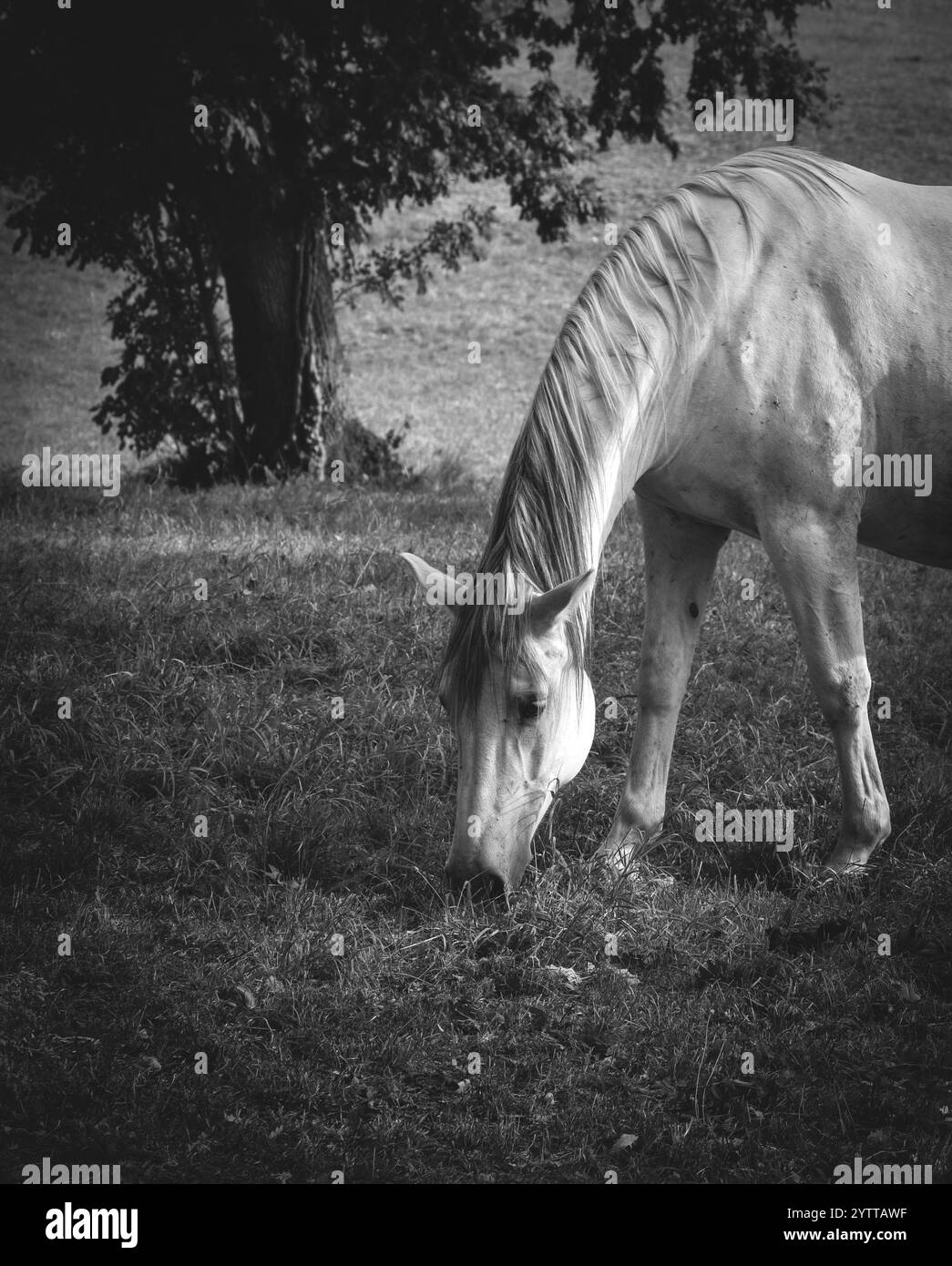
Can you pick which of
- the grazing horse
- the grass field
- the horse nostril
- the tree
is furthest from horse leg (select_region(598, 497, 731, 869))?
the tree

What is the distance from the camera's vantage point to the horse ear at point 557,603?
A: 12.1 ft

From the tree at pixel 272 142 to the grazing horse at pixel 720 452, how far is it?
4.56 metres

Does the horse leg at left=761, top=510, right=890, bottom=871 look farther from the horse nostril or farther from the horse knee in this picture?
the horse nostril

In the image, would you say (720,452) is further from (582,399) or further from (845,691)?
(845,691)

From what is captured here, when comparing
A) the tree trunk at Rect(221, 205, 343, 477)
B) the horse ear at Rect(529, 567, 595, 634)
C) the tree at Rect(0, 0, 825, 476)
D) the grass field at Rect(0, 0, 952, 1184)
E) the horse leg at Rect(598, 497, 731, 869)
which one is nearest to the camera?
the grass field at Rect(0, 0, 952, 1184)

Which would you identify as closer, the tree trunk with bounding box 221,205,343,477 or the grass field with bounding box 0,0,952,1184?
the grass field with bounding box 0,0,952,1184

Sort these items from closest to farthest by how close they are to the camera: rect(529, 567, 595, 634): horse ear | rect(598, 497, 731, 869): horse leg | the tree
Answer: rect(529, 567, 595, 634): horse ear < rect(598, 497, 731, 869): horse leg < the tree

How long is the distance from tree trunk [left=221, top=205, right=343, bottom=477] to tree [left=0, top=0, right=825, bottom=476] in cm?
2

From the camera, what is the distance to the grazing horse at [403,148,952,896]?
153 inches

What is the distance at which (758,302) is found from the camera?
4258 mm

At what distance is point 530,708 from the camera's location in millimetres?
3875

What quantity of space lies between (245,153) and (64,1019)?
6.30m

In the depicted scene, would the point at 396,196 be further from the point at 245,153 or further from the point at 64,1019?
the point at 64,1019

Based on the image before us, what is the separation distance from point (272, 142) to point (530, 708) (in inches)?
245
